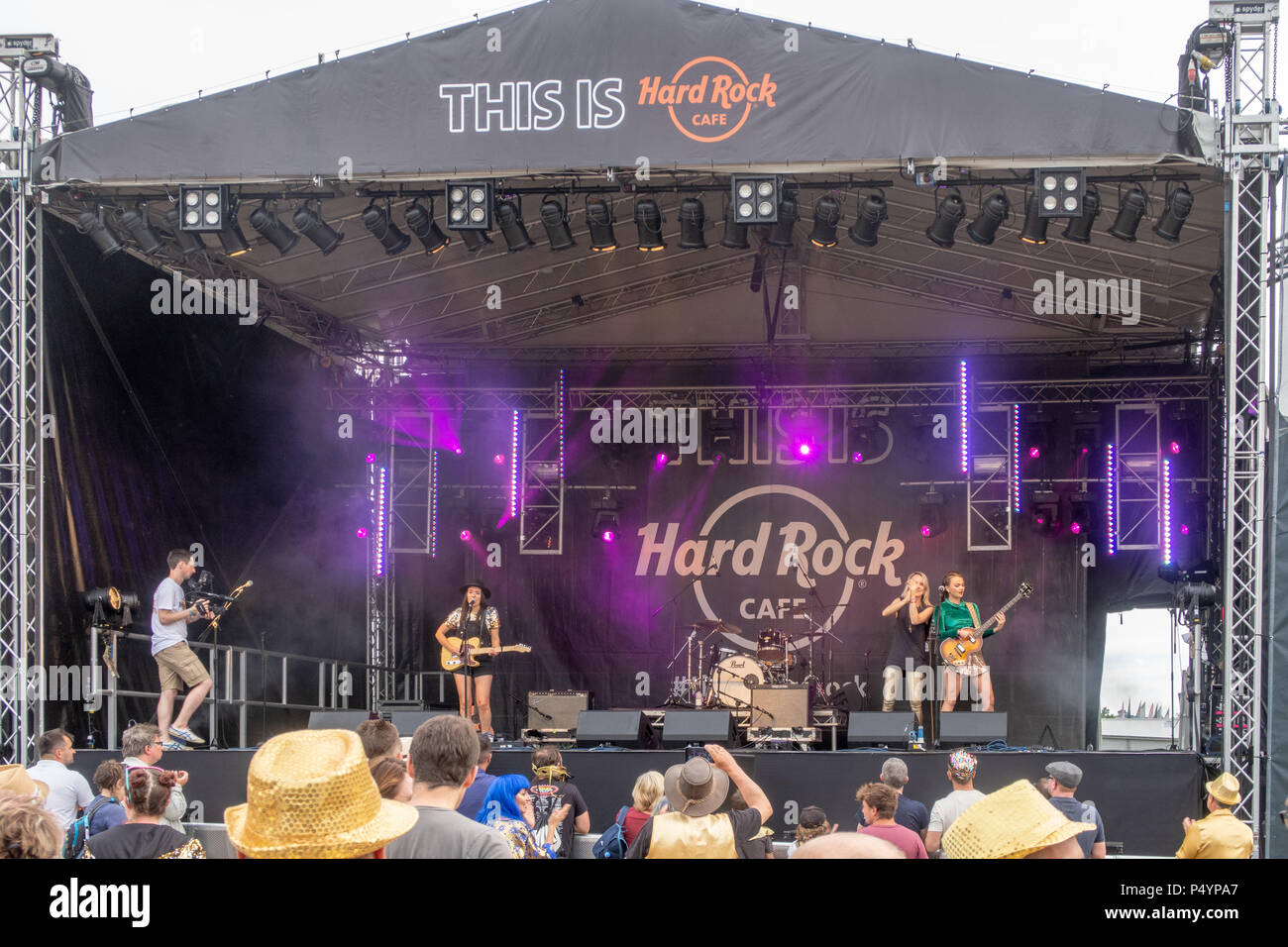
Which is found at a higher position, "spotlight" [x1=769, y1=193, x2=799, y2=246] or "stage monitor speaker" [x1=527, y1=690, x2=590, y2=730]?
"spotlight" [x1=769, y1=193, x2=799, y2=246]

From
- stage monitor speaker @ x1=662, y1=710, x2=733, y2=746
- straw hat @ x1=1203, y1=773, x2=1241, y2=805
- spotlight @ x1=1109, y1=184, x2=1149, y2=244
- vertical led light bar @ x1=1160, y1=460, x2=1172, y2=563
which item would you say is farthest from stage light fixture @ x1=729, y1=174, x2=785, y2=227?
vertical led light bar @ x1=1160, y1=460, x2=1172, y2=563

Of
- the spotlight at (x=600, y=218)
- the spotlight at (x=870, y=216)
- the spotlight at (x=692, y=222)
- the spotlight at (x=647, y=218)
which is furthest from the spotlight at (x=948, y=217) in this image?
the spotlight at (x=600, y=218)

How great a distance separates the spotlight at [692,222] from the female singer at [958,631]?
11.7 feet

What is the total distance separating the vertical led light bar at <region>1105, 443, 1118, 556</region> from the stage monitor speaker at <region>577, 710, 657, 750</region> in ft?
23.4

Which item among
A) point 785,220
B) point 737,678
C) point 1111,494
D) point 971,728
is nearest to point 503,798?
point 971,728

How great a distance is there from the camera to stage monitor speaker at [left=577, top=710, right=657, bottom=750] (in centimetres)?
991

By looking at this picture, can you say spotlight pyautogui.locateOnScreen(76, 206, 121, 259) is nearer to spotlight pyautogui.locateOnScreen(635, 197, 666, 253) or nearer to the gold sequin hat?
spotlight pyautogui.locateOnScreen(635, 197, 666, 253)

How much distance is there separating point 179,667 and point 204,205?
3.52 meters

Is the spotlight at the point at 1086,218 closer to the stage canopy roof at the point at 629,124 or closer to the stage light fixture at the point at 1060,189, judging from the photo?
the stage light fixture at the point at 1060,189
